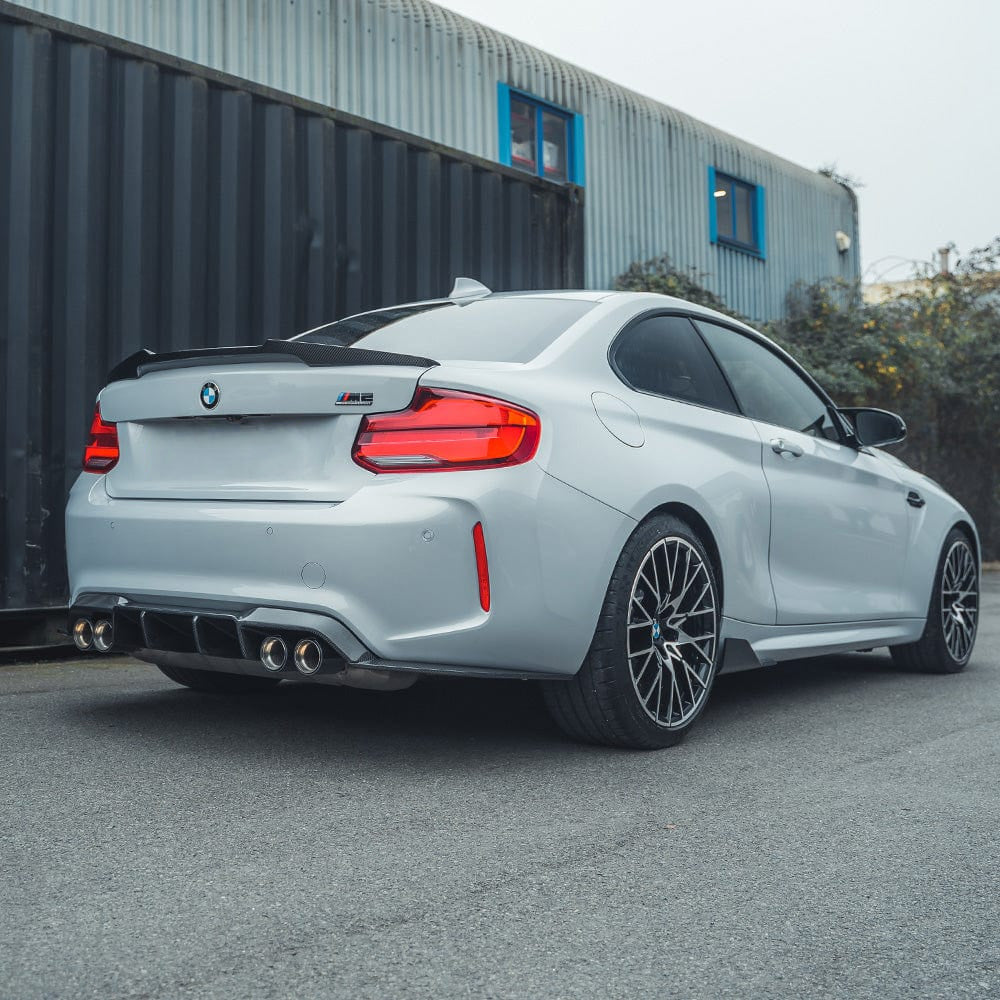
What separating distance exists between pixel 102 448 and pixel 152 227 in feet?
8.87

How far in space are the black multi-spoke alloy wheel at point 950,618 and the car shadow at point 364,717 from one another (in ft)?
2.64

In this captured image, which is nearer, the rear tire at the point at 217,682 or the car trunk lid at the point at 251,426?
the car trunk lid at the point at 251,426

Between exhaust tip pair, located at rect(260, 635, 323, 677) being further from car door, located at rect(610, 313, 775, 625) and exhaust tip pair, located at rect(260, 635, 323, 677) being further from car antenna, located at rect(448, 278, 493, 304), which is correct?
car antenna, located at rect(448, 278, 493, 304)

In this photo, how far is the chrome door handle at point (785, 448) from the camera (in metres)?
4.59

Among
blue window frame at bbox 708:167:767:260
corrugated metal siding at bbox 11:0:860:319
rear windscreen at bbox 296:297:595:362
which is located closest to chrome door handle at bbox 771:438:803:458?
rear windscreen at bbox 296:297:595:362

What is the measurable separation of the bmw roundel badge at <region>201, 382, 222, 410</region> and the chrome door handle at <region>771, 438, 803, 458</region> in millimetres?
2054

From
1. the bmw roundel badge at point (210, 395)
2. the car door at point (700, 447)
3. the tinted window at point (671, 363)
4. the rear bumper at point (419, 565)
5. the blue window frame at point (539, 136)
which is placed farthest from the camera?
the blue window frame at point (539, 136)

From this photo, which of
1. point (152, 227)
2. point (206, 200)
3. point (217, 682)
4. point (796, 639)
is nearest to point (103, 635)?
point (217, 682)

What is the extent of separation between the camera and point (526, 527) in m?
3.33

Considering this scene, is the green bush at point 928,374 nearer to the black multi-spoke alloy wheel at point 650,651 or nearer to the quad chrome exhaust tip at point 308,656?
the black multi-spoke alloy wheel at point 650,651

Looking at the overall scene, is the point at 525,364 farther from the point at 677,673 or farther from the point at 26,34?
the point at 26,34

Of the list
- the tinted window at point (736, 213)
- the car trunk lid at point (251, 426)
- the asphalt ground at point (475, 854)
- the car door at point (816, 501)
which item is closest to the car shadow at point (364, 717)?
the asphalt ground at point (475, 854)

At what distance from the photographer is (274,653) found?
11.0 feet

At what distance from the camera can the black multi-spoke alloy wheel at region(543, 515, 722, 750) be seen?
3.59m
